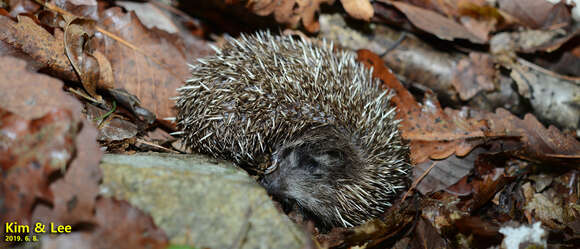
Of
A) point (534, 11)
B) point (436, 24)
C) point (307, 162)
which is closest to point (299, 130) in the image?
point (307, 162)

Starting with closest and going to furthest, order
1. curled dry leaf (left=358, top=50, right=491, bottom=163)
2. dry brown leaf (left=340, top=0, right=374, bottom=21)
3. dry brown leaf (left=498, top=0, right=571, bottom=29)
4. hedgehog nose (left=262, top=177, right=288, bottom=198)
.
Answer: hedgehog nose (left=262, top=177, right=288, bottom=198)
curled dry leaf (left=358, top=50, right=491, bottom=163)
dry brown leaf (left=340, top=0, right=374, bottom=21)
dry brown leaf (left=498, top=0, right=571, bottom=29)

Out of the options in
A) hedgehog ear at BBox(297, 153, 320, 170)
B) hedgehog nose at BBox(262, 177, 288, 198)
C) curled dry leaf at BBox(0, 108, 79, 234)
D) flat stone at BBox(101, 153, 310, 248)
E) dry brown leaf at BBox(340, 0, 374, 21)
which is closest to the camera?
curled dry leaf at BBox(0, 108, 79, 234)

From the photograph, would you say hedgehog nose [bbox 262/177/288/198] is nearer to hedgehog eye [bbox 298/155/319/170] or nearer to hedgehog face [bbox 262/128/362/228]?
hedgehog face [bbox 262/128/362/228]

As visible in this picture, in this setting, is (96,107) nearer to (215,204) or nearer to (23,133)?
(23,133)

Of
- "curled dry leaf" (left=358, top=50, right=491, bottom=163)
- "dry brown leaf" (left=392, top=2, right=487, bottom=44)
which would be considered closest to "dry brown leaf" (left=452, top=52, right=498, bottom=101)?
"dry brown leaf" (left=392, top=2, right=487, bottom=44)

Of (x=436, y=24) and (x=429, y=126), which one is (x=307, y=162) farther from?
(x=436, y=24)

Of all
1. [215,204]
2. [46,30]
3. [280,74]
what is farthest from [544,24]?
[46,30]
